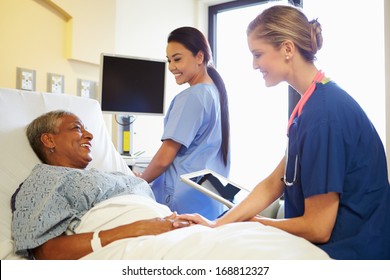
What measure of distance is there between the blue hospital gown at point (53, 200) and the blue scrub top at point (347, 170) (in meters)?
0.65

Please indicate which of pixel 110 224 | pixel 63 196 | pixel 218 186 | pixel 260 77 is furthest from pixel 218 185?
pixel 260 77

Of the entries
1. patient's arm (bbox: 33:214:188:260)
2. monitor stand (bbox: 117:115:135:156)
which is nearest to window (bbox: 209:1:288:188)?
monitor stand (bbox: 117:115:135:156)

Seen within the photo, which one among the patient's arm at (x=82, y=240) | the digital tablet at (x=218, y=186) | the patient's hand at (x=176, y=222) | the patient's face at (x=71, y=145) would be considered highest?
the patient's face at (x=71, y=145)

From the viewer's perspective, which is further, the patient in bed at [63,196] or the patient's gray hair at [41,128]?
the patient's gray hair at [41,128]

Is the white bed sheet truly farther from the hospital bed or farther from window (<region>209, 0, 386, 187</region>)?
window (<region>209, 0, 386, 187</region>)

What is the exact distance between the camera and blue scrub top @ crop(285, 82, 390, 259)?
2.95 feet

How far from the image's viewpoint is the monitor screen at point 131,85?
2.32 metres

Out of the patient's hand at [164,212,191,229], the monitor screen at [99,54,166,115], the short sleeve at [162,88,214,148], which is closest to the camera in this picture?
the patient's hand at [164,212,191,229]

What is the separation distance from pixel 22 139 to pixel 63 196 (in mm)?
389

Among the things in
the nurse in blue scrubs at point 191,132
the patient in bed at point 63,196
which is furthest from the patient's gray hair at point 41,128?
the nurse in blue scrubs at point 191,132

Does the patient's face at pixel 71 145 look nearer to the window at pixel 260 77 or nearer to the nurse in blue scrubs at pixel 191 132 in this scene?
the nurse in blue scrubs at pixel 191 132

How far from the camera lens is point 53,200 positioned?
107 cm

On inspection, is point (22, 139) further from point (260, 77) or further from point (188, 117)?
point (260, 77)

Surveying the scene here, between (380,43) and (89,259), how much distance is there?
246cm
